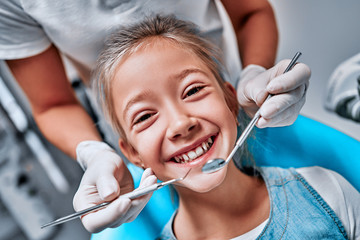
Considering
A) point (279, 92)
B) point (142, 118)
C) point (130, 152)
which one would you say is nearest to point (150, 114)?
point (142, 118)

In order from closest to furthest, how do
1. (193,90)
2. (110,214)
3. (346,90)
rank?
(110,214) < (193,90) < (346,90)

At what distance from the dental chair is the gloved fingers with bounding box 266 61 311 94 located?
231mm

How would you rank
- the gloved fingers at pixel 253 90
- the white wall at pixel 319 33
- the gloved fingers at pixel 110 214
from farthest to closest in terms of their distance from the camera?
the white wall at pixel 319 33 < the gloved fingers at pixel 253 90 < the gloved fingers at pixel 110 214

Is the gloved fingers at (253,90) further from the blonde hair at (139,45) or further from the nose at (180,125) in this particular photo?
the nose at (180,125)

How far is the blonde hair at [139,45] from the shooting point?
0.65 metres

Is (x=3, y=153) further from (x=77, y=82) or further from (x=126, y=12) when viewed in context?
(x=126, y=12)

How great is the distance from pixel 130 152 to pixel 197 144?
17cm

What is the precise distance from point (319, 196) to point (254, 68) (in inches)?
12.3

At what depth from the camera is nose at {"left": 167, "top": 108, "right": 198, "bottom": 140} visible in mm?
568

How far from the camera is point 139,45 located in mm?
643

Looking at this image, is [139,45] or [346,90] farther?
[346,90]

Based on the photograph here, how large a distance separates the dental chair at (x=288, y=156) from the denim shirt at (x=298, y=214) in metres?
0.12

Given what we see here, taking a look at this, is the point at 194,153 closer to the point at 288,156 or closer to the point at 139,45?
the point at 139,45

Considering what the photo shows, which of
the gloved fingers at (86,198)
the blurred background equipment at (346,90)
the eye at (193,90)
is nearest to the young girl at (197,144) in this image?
the eye at (193,90)
